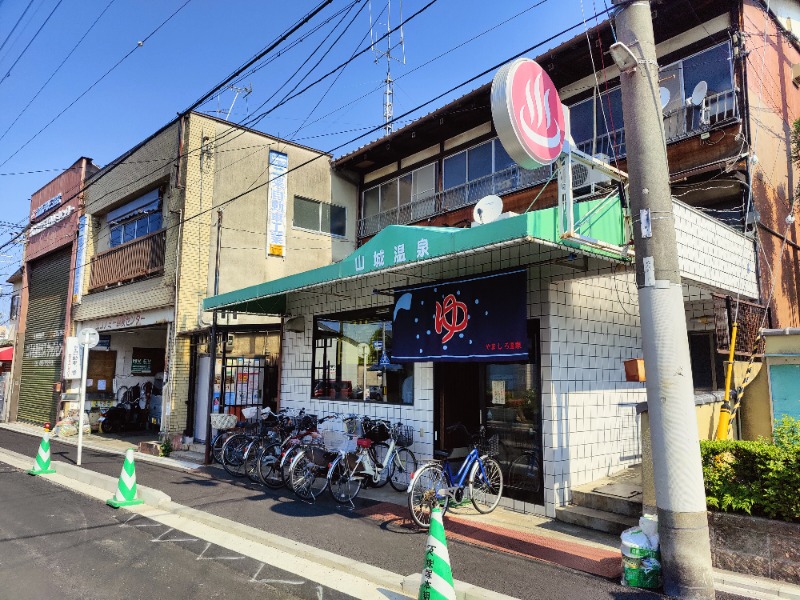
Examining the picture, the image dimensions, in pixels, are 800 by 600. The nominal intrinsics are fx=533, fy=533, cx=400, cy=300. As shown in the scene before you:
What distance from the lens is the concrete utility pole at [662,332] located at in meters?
5.00

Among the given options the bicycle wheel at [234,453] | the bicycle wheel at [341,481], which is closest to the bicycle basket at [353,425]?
the bicycle wheel at [341,481]

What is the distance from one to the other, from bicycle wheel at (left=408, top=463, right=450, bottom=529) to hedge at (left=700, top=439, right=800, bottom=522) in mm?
3414

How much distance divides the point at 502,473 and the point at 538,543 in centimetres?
207

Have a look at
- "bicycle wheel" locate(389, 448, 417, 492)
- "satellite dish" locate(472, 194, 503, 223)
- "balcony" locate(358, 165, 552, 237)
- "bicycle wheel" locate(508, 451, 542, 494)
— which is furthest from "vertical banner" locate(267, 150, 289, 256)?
"bicycle wheel" locate(508, 451, 542, 494)

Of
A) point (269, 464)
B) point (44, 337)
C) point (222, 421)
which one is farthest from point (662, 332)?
point (44, 337)

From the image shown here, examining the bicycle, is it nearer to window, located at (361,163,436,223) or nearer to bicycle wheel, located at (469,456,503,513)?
bicycle wheel, located at (469,456,503,513)

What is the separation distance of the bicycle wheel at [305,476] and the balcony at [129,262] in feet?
34.9

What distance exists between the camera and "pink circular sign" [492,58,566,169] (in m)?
5.71

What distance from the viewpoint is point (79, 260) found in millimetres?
22141

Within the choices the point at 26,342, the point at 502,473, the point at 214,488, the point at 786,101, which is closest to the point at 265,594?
the point at 502,473

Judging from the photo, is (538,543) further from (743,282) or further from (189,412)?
(189,412)

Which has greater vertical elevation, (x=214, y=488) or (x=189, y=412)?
(x=189, y=412)

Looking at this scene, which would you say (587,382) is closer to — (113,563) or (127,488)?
(113,563)

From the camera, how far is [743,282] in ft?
31.1
